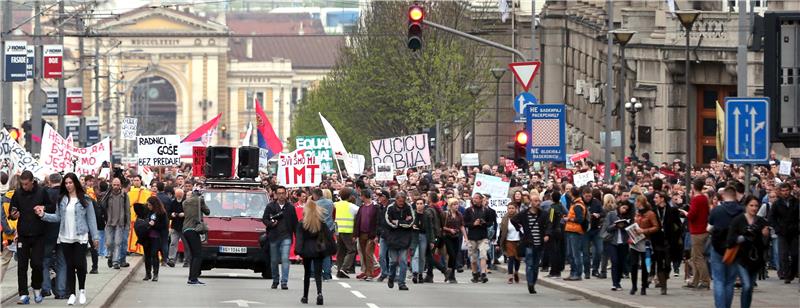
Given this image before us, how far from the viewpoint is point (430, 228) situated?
31.1 metres

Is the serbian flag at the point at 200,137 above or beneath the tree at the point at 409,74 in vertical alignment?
beneath

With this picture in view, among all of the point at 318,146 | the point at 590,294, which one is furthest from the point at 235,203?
the point at 318,146

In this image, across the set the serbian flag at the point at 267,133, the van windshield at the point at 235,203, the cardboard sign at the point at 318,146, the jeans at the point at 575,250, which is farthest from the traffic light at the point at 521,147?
the serbian flag at the point at 267,133

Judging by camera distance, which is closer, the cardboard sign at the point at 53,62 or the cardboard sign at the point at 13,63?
the cardboard sign at the point at 13,63

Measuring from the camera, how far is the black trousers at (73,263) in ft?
77.6

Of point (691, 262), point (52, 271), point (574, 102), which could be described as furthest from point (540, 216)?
point (574, 102)

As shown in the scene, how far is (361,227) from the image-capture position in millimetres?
32281

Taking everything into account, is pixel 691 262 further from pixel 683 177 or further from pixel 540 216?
pixel 683 177

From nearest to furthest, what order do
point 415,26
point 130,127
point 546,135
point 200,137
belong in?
point 546,135 → point 415,26 → point 200,137 → point 130,127

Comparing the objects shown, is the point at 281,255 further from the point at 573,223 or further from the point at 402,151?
the point at 402,151

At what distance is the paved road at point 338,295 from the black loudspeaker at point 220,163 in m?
6.70

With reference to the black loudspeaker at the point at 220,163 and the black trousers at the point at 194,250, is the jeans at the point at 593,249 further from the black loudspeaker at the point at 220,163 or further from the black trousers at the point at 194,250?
the black loudspeaker at the point at 220,163

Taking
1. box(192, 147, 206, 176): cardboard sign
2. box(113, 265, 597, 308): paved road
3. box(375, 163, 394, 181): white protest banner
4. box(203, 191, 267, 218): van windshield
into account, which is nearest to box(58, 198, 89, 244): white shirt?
box(113, 265, 597, 308): paved road

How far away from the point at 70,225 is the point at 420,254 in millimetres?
8713
